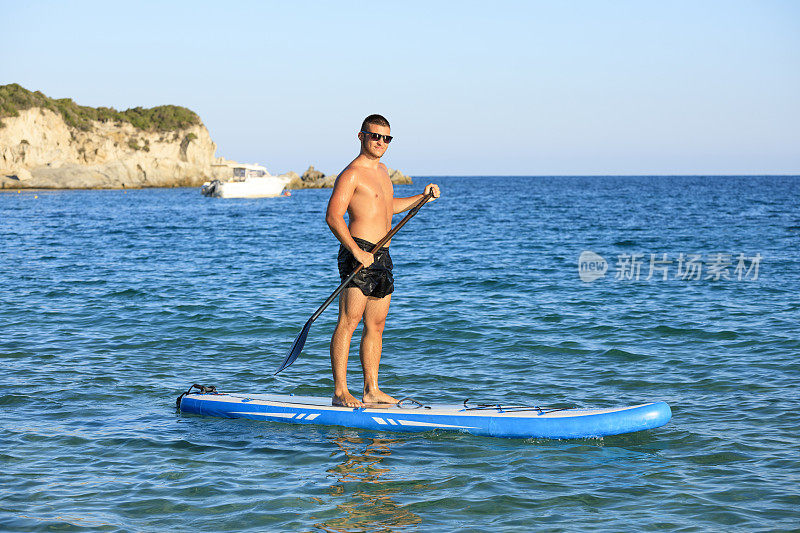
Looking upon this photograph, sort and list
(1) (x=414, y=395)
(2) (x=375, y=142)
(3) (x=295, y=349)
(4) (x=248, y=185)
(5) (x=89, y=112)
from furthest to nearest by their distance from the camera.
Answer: (5) (x=89, y=112) < (4) (x=248, y=185) < (1) (x=414, y=395) < (3) (x=295, y=349) < (2) (x=375, y=142)

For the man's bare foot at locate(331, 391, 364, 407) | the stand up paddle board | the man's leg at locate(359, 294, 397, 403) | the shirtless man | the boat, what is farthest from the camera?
the boat

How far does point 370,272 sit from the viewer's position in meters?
6.08

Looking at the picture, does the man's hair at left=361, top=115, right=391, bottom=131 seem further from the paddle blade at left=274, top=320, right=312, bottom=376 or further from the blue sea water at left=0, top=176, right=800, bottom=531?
the blue sea water at left=0, top=176, right=800, bottom=531

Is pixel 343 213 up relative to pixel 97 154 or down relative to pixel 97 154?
down

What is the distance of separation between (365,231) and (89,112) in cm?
10718

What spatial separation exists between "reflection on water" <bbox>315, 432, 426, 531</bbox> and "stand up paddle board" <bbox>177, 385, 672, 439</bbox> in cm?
24

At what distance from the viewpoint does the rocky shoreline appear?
83.4 meters

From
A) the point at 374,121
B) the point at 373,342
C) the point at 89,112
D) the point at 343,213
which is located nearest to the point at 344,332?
the point at 373,342

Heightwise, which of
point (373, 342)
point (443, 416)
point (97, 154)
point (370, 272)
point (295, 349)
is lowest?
point (443, 416)

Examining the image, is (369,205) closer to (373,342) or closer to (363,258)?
(363,258)

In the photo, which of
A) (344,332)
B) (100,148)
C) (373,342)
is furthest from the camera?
(100,148)

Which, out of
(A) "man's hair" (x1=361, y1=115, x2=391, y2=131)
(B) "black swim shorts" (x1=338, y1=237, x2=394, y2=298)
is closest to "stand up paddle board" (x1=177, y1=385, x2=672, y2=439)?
(B) "black swim shorts" (x1=338, y1=237, x2=394, y2=298)

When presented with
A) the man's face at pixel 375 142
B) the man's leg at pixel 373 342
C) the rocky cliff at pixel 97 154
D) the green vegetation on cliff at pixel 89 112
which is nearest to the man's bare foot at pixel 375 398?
the man's leg at pixel 373 342

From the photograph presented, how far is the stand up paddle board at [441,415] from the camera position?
5785 millimetres
